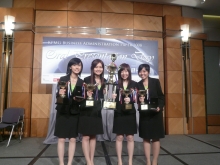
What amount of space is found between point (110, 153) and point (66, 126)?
1.27 m

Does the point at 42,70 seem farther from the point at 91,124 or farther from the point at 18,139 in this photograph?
the point at 91,124

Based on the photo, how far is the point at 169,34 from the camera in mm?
4922

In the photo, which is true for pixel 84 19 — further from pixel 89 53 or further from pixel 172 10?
pixel 172 10

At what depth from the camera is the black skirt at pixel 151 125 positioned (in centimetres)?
217

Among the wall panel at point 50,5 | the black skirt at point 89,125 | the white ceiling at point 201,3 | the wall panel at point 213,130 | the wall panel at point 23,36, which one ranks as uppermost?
the white ceiling at point 201,3

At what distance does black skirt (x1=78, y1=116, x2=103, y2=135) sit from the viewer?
2.10m

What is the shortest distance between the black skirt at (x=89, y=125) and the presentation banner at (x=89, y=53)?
7.71ft

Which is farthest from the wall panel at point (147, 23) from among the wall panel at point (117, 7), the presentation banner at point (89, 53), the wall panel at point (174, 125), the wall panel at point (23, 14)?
the wall panel at point (23, 14)

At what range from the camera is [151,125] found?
2.18 m

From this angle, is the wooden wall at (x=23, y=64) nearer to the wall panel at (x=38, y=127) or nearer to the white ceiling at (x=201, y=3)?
the wall panel at (x=38, y=127)

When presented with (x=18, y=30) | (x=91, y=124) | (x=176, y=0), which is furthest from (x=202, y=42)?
(x=18, y=30)

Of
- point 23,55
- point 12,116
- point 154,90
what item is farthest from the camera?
point 23,55

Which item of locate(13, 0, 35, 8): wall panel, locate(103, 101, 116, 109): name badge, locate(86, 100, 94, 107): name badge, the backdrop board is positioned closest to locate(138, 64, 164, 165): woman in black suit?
locate(103, 101, 116, 109): name badge

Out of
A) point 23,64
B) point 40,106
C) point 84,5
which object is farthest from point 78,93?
point 84,5
